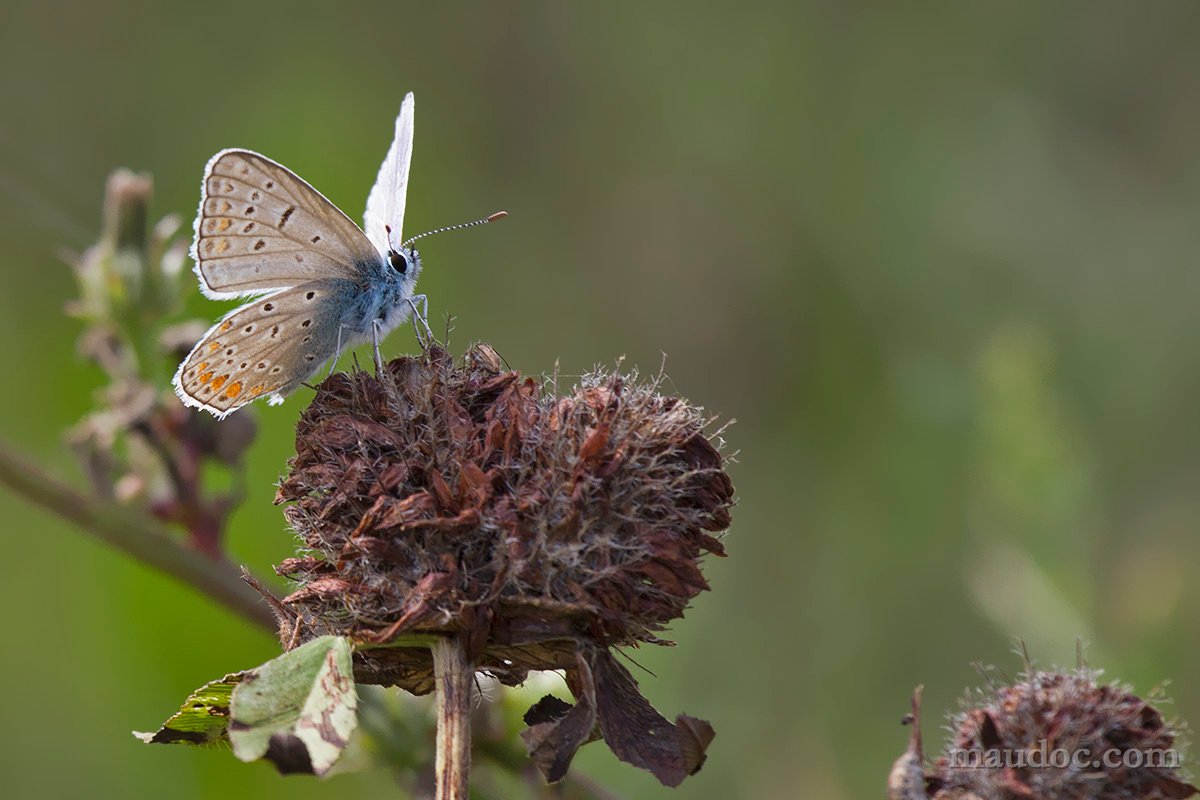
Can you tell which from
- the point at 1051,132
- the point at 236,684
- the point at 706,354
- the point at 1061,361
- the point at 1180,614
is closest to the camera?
the point at 236,684

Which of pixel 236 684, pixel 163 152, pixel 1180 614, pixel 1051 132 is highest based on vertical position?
pixel 1051 132

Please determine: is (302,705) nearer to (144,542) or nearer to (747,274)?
(144,542)

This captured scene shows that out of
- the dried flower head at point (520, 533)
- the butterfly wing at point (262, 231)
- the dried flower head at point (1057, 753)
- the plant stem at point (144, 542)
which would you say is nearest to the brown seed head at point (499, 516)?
the dried flower head at point (520, 533)

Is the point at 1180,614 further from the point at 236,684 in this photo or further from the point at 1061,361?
the point at 236,684

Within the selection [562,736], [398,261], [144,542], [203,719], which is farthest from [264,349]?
[562,736]

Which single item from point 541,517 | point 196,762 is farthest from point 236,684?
→ point 196,762

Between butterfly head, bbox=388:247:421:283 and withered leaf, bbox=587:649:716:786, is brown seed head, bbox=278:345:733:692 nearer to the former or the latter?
withered leaf, bbox=587:649:716:786

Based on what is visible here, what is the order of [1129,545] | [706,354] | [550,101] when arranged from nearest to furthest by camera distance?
[1129,545] → [706,354] → [550,101]
